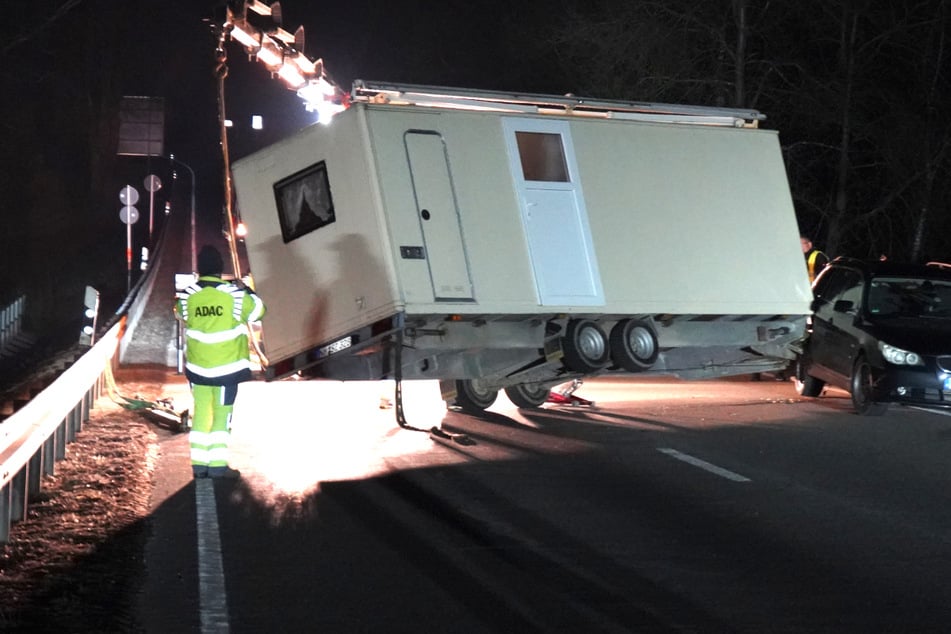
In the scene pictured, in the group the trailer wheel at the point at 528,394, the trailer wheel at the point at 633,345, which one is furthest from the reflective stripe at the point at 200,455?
the trailer wheel at the point at 528,394

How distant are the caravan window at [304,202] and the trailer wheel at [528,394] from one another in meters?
4.02

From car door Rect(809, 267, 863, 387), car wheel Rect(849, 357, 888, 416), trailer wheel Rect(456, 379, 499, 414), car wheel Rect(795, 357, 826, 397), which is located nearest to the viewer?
trailer wheel Rect(456, 379, 499, 414)

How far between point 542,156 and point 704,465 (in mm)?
3276

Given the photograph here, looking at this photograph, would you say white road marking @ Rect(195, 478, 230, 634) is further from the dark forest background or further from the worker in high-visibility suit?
the dark forest background

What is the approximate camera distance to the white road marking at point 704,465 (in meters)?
10.9

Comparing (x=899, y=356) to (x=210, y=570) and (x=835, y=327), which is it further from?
(x=210, y=570)

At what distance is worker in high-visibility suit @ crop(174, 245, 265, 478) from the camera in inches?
419

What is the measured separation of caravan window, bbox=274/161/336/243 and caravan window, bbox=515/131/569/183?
1872 millimetres

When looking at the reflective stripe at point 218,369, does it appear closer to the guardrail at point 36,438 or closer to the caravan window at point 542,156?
the guardrail at point 36,438

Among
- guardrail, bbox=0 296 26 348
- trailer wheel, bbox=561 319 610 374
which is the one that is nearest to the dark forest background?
guardrail, bbox=0 296 26 348

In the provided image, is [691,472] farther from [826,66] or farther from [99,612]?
[826,66]

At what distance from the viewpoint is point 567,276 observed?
12664 mm

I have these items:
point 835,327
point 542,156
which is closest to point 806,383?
point 835,327

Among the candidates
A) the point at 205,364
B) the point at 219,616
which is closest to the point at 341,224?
the point at 205,364
